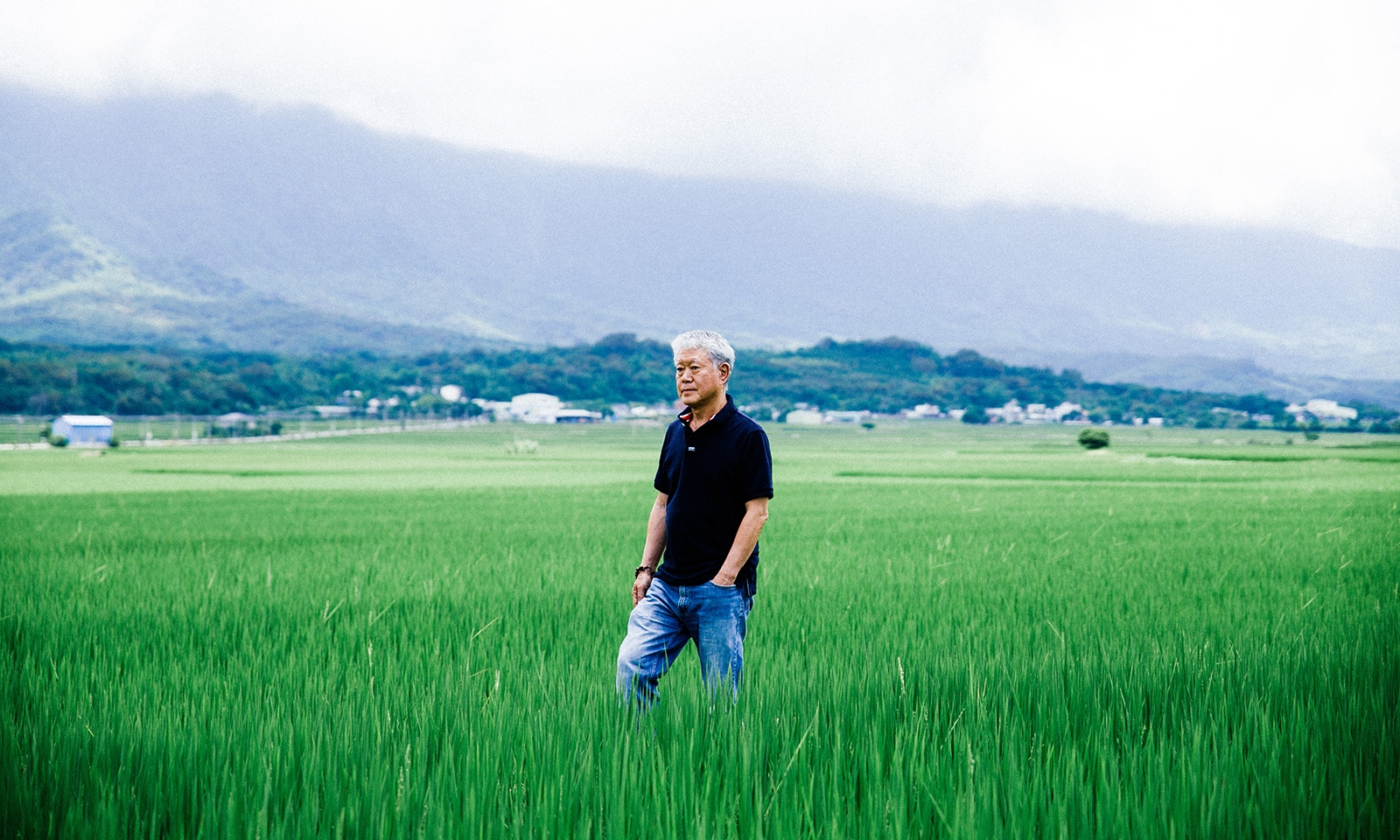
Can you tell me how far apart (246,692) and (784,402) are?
187 m

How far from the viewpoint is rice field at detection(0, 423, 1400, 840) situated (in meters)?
3.20

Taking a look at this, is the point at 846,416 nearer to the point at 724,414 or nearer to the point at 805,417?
the point at 805,417

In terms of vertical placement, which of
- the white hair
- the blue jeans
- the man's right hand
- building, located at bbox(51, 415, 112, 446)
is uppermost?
the white hair

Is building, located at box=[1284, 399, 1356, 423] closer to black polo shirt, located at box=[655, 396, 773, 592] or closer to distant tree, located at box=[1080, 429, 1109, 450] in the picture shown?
distant tree, located at box=[1080, 429, 1109, 450]

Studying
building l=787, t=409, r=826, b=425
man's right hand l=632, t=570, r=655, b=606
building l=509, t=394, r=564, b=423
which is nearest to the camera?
man's right hand l=632, t=570, r=655, b=606

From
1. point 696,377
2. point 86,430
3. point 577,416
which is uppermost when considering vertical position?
point 696,377

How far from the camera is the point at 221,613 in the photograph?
24.4ft

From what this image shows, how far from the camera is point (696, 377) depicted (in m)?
4.35

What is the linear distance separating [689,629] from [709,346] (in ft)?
3.88

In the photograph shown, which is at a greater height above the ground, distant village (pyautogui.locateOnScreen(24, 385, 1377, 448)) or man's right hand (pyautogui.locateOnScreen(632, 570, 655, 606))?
man's right hand (pyautogui.locateOnScreen(632, 570, 655, 606))

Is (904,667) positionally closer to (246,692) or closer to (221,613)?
(246,692)

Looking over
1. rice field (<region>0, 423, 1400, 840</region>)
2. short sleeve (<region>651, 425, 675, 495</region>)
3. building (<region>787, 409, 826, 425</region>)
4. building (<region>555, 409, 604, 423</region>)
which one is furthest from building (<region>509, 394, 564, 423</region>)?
short sleeve (<region>651, 425, 675, 495</region>)

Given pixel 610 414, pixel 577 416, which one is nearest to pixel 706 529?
pixel 577 416

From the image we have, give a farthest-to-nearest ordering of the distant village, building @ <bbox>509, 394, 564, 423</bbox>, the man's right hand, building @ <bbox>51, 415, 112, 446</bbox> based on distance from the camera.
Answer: building @ <bbox>509, 394, 564, 423</bbox> → the distant village → building @ <bbox>51, 415, 112, 446</bbox> → the man's right hand
